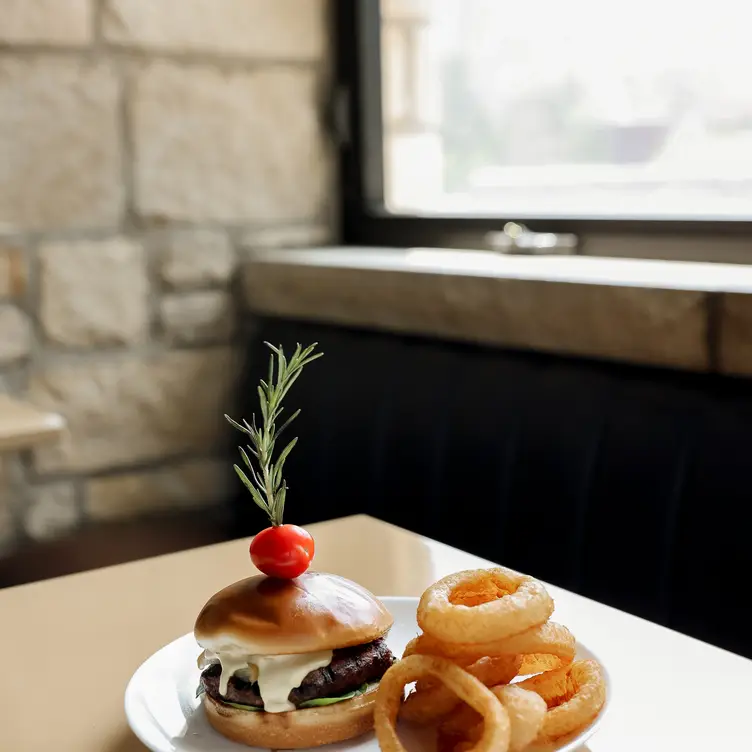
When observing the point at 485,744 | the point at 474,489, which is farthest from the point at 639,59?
the point at 485,744

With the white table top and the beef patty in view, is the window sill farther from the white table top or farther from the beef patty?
the beef patty

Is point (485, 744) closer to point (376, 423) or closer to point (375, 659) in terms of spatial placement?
point (375, 659)

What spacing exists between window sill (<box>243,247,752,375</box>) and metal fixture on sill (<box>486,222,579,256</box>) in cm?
3

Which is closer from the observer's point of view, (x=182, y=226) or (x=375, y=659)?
(x=375, y=659)

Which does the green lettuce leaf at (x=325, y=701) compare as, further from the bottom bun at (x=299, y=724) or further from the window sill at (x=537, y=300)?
the window sill at (x=537, y=300)

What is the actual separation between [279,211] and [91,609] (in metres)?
1.60

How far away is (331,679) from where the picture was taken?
78cm

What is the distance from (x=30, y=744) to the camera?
2.67 feet

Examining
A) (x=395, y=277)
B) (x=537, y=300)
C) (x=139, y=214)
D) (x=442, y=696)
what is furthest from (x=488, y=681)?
(x=139, y=214)

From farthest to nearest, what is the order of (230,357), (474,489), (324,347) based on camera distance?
(230,357), (324,347), (474,489)

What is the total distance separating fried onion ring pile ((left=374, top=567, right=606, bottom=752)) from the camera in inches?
27.7

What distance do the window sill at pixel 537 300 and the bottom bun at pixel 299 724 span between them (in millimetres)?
851

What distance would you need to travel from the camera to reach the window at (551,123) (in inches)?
76.1

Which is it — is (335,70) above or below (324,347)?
above
